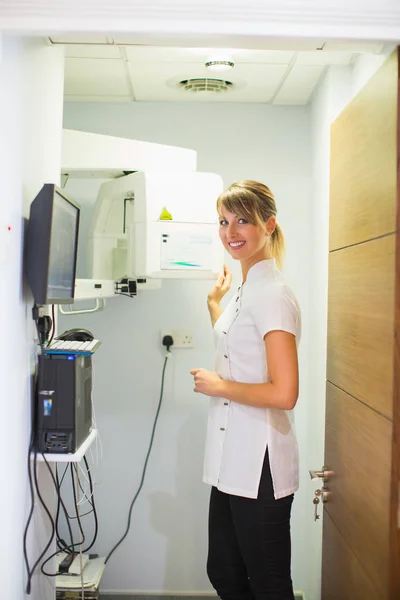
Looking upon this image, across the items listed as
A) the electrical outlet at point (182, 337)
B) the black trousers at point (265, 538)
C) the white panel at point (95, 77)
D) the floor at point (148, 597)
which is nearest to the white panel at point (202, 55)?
the white panel at point (95, 77)

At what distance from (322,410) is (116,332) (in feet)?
3.51

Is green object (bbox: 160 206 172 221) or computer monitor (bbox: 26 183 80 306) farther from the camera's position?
green object (bbox: 160 206 172 221)

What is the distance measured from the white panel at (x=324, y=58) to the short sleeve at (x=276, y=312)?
1.06 metres

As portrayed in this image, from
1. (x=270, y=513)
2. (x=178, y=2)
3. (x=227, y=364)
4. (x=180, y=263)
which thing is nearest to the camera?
(x=178, y=2)

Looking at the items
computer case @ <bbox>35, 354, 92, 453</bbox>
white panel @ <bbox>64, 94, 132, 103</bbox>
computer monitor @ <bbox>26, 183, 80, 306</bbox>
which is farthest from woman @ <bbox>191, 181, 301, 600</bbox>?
white panel @ <bbox>64, 94, 132, 103</bbox>

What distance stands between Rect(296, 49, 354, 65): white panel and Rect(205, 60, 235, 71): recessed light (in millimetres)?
274

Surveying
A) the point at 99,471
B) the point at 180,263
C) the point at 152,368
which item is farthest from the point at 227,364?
the point at 99,471

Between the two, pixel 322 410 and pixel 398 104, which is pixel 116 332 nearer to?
pixel 322 410

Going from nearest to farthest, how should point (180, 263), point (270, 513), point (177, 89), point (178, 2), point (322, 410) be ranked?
point (178, 2) < point (270, 513) < point (180, 263) < point (322, 410) < point (177, 89)

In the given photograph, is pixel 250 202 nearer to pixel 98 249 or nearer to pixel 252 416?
pixel 252 416

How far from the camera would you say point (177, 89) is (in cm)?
269

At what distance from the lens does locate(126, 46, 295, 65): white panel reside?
2230mm

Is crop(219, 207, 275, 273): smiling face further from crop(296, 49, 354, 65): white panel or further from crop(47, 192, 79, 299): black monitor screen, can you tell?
crop(296, 49, 354, 65): white panel

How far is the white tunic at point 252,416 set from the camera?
175 cm
